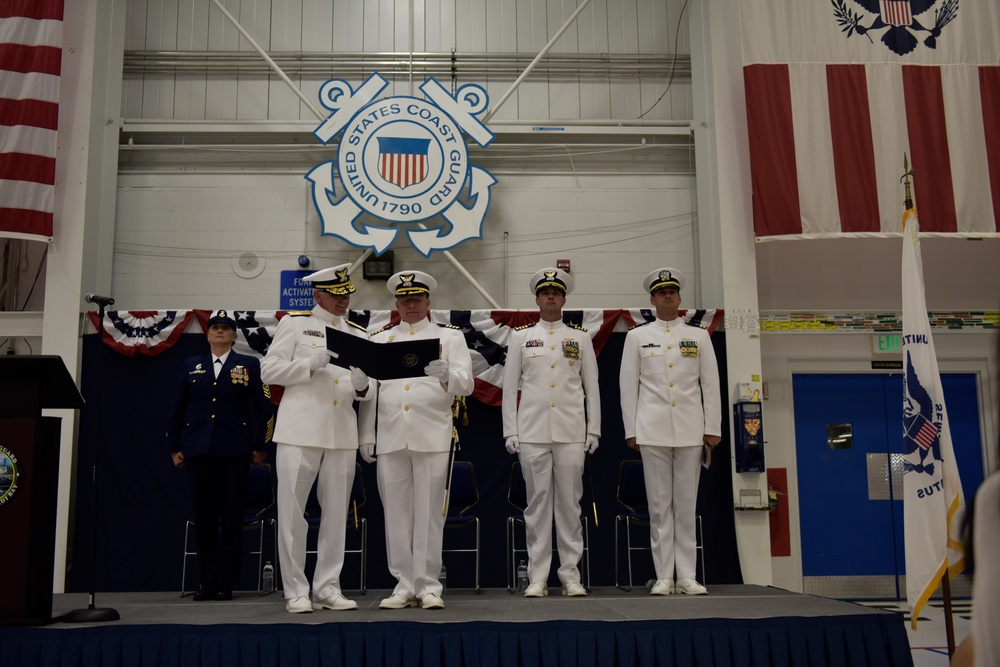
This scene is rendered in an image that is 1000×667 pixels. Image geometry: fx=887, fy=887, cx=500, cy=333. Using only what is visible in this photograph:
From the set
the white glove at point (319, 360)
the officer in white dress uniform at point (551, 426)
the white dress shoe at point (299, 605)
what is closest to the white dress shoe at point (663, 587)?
the officer in white dress uniform at point (551, 426)

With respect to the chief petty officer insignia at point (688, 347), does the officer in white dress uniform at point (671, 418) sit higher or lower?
lower

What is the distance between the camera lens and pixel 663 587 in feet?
16.8

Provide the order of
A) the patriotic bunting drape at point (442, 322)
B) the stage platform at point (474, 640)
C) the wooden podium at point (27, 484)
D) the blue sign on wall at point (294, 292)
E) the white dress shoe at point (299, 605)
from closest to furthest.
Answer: the stage platform at point (474, 640) → the wooden podium at point (27, 484) → the white dress shoe at point (299, 605) → the patriotic bunting drape at point (442, 322) → the blue sign on wall at point (294, 292)

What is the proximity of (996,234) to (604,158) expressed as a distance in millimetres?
3227

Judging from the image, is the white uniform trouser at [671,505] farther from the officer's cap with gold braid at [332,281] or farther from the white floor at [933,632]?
the officer's cap with gold braid at [332,281]

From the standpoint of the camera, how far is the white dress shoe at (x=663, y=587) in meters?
5.09

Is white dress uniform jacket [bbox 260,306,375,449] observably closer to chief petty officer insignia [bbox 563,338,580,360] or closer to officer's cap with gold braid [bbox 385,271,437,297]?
officer's cap with gold braid [bbox 385,271,437,297]

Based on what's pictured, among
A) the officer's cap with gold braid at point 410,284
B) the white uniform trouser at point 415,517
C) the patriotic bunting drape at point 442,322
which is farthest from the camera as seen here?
the patriotic bunting drape at point 442,322

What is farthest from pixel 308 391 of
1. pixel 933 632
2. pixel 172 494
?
pixel 933 632

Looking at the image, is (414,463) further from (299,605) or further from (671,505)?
(671,505)

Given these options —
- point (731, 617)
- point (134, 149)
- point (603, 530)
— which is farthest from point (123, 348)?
point (731, 617)

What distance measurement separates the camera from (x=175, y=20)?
808 centimetres

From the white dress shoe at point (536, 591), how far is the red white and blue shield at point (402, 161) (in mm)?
3665

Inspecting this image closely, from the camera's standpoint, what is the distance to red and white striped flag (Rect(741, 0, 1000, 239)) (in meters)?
6.70
